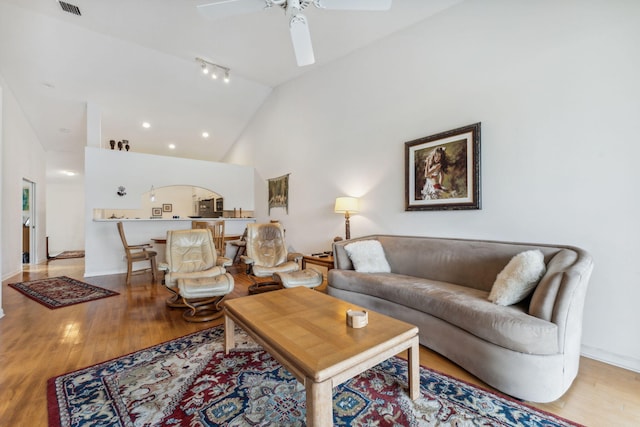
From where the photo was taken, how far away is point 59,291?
13.1ft

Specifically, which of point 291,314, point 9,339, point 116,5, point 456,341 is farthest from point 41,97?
point 456,341

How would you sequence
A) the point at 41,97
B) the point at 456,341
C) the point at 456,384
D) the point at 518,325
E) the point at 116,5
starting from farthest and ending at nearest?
1. the point at 41,97
2. the point at 116,5
3. the point at 456,341
4. the point at 456,384
5. the point at 518,325

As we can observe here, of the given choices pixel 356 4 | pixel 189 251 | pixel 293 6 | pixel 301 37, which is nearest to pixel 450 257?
pixel 356 4

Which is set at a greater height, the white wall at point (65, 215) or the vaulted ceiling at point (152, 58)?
the vaulted ceiling at point (152, 58)

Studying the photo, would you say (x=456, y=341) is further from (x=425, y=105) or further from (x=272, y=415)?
(x=425, y=105)

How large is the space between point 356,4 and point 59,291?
5364mm

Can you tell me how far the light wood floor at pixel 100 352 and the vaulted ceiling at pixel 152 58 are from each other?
11.1 ft

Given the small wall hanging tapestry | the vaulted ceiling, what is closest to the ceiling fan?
the vaulted ceiling

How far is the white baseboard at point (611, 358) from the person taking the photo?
76.7 inches

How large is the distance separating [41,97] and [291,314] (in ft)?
22.6

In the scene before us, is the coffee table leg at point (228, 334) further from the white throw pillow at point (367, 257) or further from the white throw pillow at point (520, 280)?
the white throw pillow at point (520, 280)

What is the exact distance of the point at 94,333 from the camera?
2.55 meters

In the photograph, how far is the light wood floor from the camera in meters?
1.53

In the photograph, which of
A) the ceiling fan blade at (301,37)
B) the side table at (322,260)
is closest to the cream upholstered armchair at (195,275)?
the side table at (322,260)
